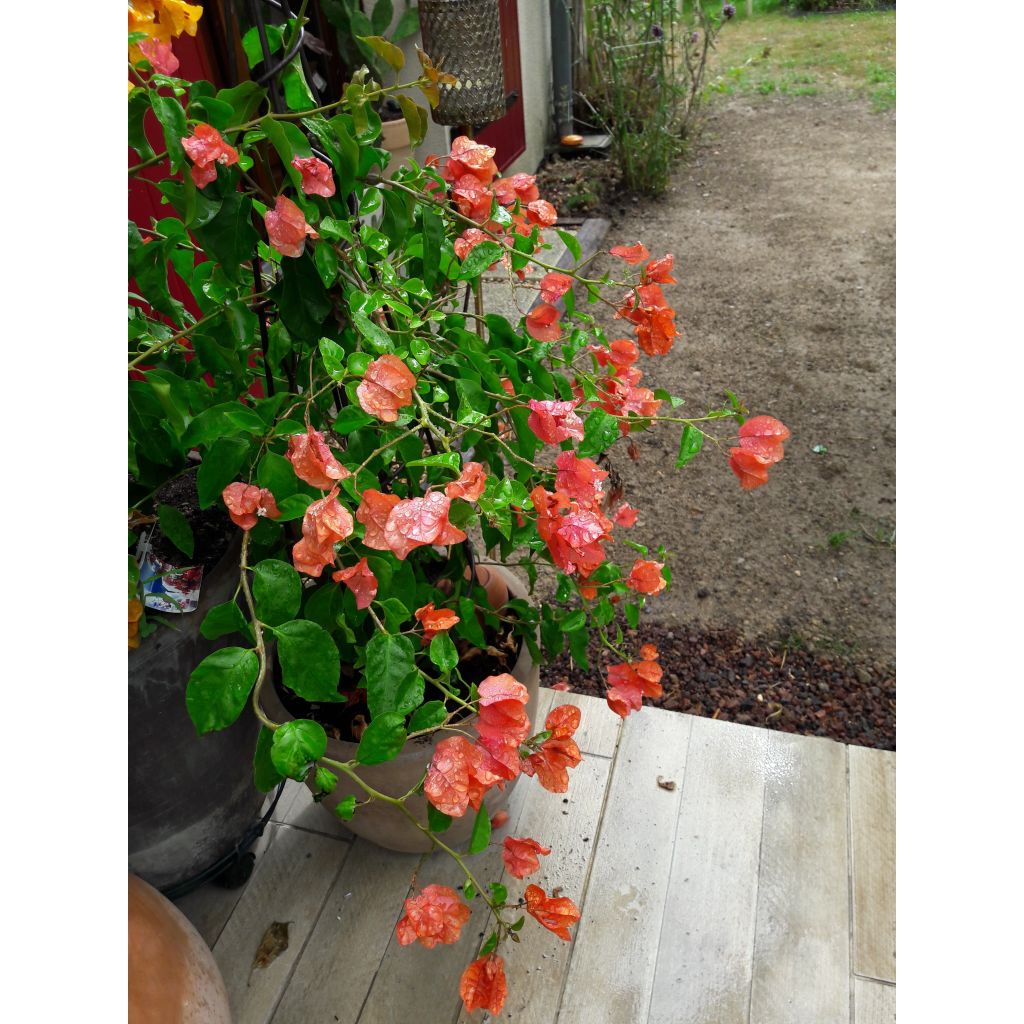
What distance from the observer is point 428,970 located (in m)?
1.34

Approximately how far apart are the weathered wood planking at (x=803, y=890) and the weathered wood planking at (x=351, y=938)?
54cm

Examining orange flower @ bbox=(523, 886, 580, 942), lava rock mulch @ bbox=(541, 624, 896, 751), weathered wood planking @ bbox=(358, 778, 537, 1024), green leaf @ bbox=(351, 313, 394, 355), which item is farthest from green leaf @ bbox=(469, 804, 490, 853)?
lava rock mulch @ bbox=(541, 624, 896, 751)

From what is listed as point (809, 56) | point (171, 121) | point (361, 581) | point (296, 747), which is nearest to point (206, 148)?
point (171, 121)

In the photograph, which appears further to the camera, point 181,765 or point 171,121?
point 181,765

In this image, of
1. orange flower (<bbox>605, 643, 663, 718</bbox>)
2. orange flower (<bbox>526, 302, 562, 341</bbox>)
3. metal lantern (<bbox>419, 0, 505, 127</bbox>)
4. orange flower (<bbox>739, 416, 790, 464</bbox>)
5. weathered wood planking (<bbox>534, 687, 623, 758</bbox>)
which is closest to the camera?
orange flower (<bbox>739, 416, 790, 464</bbox>)

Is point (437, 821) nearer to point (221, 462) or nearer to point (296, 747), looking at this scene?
point (296, 747)


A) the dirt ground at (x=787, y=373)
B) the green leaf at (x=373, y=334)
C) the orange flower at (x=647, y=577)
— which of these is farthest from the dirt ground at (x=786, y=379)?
the green leaf at (x=373, y=334)

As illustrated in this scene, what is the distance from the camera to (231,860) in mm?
1387

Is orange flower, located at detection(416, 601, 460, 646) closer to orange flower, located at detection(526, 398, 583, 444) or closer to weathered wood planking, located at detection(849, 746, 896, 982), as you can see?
orange flower, located at detection(526, 398, 583, 444)

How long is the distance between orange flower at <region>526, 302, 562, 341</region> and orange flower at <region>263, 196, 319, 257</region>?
0.35m

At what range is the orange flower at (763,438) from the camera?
3.21 ft

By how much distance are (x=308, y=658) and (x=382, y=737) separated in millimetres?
94

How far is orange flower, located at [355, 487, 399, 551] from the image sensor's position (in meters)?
0.70
